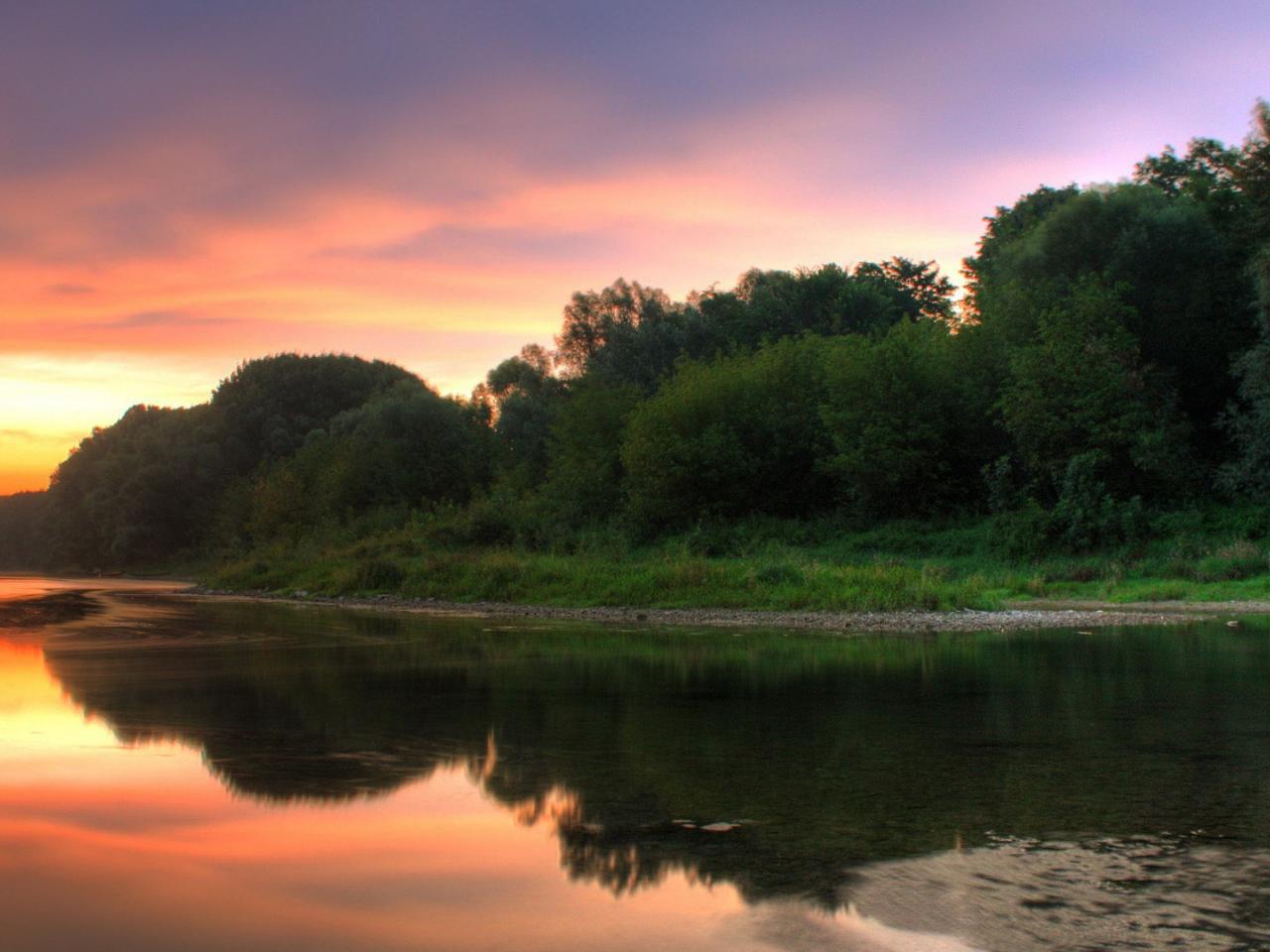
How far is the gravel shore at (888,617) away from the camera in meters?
29.5

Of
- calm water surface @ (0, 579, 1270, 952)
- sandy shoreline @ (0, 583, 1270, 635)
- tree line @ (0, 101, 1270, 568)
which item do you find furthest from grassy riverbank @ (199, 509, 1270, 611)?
calm water surface @ (0, 579, 1270, 952)

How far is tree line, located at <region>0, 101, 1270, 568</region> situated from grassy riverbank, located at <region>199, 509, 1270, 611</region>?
6.48 ft

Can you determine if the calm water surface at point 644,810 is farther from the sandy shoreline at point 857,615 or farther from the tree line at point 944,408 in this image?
the tree line at point 944,408

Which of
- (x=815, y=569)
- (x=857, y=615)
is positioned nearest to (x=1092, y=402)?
(x=815, y=569)

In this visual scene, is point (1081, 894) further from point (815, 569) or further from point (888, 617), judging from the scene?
point (815, 569)

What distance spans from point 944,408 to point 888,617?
2331 cm

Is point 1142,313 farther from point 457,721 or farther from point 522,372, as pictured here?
point 522,372

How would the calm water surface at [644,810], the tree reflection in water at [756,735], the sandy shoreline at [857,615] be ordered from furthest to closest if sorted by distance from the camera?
the sandy shoreline at [857,615] → the tree reflection in water at [756,735] → the calm water surface at [644,810]

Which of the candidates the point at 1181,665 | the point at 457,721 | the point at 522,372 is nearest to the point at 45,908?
the point at 457,721

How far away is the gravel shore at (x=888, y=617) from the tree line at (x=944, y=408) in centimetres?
1038

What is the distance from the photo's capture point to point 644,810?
31.4ft

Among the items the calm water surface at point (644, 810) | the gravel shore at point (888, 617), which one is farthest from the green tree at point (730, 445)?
the calm water surface at point (644, 810)

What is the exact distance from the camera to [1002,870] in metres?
7.61

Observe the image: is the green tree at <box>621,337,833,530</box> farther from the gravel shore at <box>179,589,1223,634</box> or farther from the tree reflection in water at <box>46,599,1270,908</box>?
the tree reflection in water at <box>46,599,1270,908</box>
